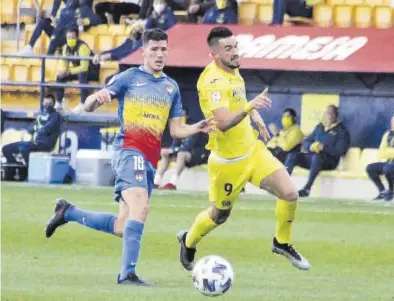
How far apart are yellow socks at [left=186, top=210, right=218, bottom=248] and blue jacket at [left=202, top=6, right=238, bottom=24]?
13815mm

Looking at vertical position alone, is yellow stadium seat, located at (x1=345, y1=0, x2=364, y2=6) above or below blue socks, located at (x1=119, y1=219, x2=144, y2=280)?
below

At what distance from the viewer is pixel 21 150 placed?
81.5 feet

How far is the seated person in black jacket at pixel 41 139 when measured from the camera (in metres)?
24.8

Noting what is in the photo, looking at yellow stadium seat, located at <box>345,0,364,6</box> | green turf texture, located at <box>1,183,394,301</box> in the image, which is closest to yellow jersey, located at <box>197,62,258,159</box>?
green turf texture, located at <box>1,183,394,301</box>

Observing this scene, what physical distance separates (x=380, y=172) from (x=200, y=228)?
10.5 meters

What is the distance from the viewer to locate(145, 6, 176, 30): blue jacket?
25.7m

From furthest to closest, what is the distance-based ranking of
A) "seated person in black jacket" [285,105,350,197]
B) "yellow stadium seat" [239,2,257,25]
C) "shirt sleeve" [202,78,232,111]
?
"yellow stadium seat" [239,2,257,25] < "seated person in black jacket" [285,105,350,197] < "shirt sleeve" [202,78,232,111]

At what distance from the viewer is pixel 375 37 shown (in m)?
23.2

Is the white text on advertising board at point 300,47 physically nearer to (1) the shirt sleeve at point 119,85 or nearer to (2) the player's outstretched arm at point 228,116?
(2) the player's outstretched arm at point 228,116

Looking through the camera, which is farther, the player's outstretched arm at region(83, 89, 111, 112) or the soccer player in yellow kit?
the soccer player in yellow kit

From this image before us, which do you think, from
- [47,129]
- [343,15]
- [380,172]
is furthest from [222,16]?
[380,172]

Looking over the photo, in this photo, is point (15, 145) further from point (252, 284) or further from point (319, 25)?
point (252, 284)

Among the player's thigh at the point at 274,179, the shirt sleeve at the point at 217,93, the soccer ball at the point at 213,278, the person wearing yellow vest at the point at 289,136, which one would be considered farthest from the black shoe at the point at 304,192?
the soccer ball at the point at 213,278

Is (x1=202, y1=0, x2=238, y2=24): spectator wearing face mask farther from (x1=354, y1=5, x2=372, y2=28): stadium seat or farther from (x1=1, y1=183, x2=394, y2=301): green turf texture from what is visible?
(x1=1, y1=183, x2=394, y2=301): green turf texture
